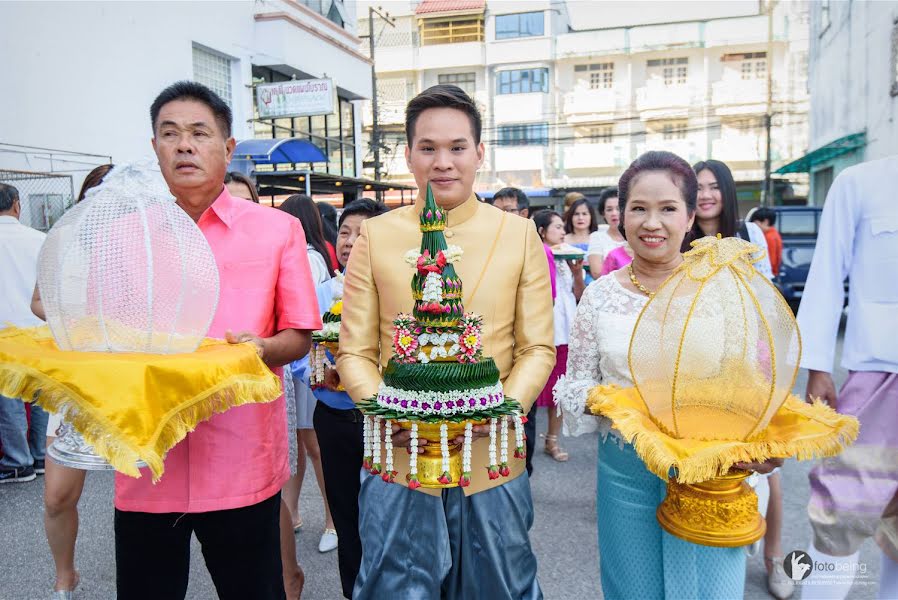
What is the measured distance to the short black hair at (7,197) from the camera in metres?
4.29

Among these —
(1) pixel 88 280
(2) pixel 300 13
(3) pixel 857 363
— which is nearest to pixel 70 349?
(1) pixel 88 280

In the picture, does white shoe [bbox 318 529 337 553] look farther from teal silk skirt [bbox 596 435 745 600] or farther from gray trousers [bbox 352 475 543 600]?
teal silk skirt [bbox 596 435 745 600]

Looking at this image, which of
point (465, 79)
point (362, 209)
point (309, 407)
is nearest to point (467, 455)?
point (362, 209)

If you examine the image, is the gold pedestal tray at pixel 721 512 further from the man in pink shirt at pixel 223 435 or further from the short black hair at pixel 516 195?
the short black hair at pixel 516 195

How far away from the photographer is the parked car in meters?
10.3

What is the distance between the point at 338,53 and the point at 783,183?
22005mm

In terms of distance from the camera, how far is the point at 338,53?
48.8 feet

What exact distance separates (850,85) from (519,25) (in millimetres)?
16176

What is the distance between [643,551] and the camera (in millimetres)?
1993

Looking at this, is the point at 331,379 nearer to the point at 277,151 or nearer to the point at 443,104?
the point at 443,104

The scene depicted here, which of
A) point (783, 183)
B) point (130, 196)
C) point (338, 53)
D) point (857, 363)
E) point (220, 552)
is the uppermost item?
point (338, 53)

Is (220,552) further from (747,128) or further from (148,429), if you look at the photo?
(747,128)

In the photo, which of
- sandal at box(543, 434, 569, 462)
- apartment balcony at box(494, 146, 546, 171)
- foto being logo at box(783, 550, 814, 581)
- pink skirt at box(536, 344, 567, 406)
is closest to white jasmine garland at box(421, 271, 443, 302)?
foto being logo at box(783, 550, 814, 581)

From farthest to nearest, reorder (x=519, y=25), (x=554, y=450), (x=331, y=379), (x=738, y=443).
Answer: (x=519, y=25), (x=554, y=450), (x=331, y=379), (x=738, y=443)
